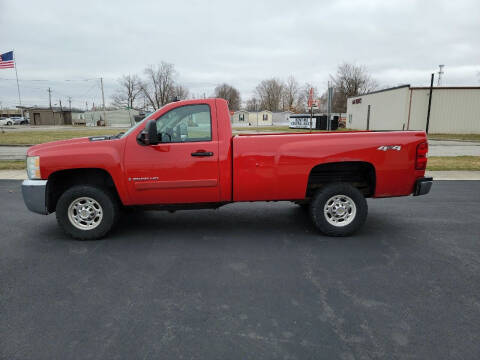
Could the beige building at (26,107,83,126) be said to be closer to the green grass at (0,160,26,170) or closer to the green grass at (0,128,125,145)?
the green grass at (0,128,125,145)

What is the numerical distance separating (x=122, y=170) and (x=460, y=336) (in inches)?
→ 158

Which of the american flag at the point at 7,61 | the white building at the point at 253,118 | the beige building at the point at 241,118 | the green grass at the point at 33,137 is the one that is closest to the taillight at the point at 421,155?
the green grass at the point at 33,137

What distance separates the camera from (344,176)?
17.0 feet

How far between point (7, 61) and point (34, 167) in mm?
23973

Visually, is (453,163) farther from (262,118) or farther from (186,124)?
(262,118)

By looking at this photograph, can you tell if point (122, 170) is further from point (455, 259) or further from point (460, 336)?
point (455, 259)

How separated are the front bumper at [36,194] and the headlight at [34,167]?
0.07 m

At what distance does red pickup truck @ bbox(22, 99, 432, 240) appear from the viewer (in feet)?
15.0

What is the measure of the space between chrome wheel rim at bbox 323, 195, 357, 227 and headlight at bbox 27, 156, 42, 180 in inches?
155


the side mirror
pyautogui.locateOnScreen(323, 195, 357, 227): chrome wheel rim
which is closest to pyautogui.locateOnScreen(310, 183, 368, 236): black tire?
pyautogui.locateOnScreen(323, 195, 357, 227): chrome wheel rim

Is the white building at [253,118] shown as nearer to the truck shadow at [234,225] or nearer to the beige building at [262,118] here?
the beige building at [262,118]

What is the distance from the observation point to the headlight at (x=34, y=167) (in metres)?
4.57

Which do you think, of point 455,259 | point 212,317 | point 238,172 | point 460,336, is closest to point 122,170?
point 238,172

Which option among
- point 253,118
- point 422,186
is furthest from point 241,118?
point 422,186
